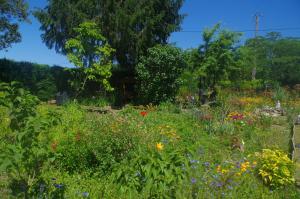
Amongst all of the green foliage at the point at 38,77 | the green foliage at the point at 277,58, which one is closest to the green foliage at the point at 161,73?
the green foliage at the point at 38,77

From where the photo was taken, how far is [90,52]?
16.9m

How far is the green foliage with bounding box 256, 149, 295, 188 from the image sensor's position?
555 centimetres

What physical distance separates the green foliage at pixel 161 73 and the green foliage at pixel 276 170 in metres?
10.9

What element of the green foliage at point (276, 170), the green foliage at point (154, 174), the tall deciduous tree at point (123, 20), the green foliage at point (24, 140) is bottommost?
the green foliage at point (276, 170)

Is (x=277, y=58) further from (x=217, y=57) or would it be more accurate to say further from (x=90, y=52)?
(x=90, y=52)

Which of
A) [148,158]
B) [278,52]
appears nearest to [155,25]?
[148,158]

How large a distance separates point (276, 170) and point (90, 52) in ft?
41.2

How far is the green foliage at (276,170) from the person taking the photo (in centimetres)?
555

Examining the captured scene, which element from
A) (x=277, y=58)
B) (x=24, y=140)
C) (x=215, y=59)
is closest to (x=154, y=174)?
(x=24, y=140)

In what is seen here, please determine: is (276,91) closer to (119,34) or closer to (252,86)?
(252,86)

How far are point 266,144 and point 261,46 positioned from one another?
28788mm

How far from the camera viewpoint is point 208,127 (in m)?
9.62

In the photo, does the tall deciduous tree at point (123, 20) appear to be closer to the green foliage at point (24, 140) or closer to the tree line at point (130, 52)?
the tree line at point (130, 52)

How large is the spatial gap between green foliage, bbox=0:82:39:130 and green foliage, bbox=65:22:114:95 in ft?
41.1
